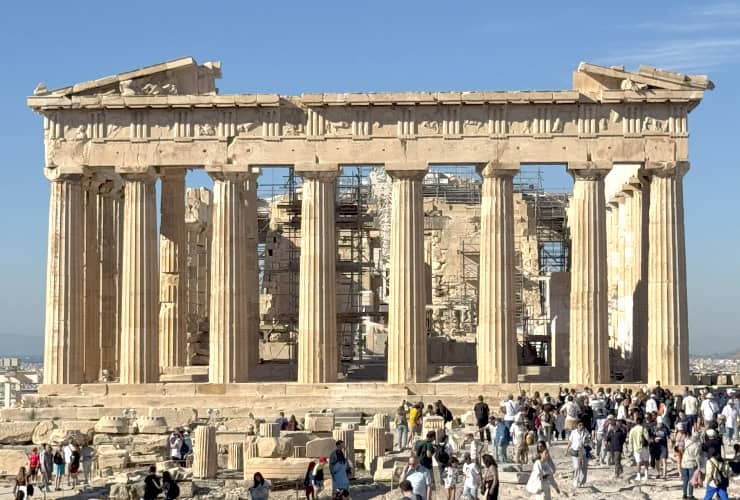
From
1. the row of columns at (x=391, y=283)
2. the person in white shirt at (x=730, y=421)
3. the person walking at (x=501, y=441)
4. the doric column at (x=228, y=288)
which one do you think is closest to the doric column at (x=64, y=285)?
the row of columns at (x=391, y=283)

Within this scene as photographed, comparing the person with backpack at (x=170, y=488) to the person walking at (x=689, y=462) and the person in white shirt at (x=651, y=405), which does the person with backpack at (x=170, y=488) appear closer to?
the person walking at (x=689, y=462)

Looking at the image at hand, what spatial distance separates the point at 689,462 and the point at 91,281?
3039 centimetres

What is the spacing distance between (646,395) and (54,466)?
18.1m

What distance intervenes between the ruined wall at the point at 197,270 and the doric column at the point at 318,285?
35.8 ft

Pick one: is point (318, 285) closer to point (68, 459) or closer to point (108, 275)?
point (108, 275)

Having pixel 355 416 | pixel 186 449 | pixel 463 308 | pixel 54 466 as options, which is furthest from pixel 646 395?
pixel 463 308

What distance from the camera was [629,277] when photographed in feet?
199

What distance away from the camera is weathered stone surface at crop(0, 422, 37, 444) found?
1941 inches

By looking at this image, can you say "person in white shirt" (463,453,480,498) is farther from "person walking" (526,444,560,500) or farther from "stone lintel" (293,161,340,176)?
"stone lintel" (293,161,340,176)

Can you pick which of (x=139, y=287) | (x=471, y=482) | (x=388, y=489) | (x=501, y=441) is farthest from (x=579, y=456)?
(x=139, y=287)

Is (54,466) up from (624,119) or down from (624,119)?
down

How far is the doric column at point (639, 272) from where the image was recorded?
2248 inches

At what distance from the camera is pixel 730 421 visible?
4247cm

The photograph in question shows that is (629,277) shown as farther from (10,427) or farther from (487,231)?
(10,427)
